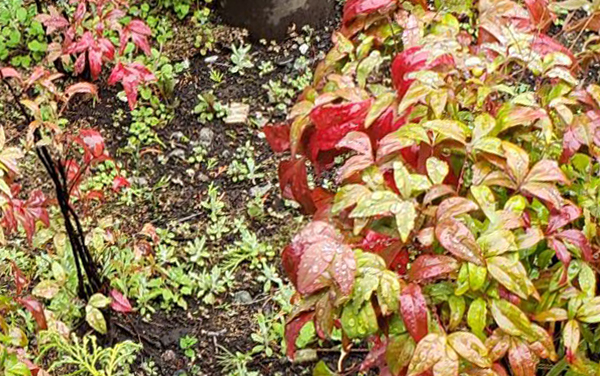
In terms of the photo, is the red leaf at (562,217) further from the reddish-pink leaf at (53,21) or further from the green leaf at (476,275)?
the reddish-pink leaf at (53,21)

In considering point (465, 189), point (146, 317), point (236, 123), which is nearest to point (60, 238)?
point (146, 317)

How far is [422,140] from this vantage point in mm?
1582

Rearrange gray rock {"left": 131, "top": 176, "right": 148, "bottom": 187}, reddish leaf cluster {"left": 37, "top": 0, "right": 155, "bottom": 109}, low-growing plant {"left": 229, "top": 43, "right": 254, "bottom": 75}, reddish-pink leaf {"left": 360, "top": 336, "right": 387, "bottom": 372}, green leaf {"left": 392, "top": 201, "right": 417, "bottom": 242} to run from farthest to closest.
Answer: low-growing plant {"left": 229, "top": 43, "right": 254, "bottom": 75}, gray rock {"left": 131, "top": 176, "right": 148, "bottom": 187}, reddish leaf cluster {"left": 37, "top": 0, "right": 155, "bottom": 109}, reddish-pink leaf {"left": 360, "top": 336, "right": 387, "bottom": 372}, green leaf {"left": 392, "top": 201, "right": 417, "bottom": 242}

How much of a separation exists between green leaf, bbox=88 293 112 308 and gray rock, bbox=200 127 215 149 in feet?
3.67

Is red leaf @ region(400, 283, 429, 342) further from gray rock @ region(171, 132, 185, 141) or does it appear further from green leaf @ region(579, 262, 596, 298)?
gray rock @ region(171, 132, 185, 141)

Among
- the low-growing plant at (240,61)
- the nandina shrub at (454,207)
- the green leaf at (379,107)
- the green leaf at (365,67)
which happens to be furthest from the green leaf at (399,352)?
the low-growing plant at (240,61)

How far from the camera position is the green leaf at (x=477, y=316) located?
1.54 metres

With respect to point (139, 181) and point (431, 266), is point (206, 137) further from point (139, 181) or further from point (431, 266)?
point (431, 266)

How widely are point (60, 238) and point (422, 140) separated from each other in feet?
4.81

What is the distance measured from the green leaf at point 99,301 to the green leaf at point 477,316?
54.4 inches

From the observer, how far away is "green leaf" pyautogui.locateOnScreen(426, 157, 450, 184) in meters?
1.55

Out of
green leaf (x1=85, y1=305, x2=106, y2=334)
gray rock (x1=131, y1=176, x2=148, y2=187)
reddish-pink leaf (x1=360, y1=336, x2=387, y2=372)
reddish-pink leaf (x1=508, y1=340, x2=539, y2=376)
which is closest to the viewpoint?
reddish-pink leaf (x1=508, y1=340, x2=539, y2=376)

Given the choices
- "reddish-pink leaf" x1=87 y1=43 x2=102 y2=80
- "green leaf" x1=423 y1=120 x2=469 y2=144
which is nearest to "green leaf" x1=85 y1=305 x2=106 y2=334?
"reddish-pink leaf" x1=87 y1=43 x2=102 y2=80

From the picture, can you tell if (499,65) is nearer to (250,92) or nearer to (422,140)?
(422,140)
